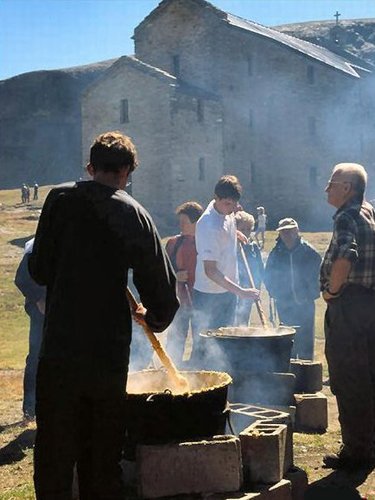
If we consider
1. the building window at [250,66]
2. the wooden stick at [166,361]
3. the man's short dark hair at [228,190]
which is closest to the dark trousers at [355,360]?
the wooden stick at [166,361]

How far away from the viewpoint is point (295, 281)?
8.02m

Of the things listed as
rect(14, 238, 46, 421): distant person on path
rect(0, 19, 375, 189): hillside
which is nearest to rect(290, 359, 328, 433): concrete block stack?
rect(14, 238, 46, 421): distant person on path

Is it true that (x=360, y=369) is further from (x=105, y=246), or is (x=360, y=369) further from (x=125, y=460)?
(x=105, y=246)

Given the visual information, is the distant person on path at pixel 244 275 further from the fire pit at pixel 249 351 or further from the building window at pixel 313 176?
the building window at pixel 313 176

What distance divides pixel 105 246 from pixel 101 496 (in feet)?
3.68

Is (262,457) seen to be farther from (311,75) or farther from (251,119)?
(311,75)

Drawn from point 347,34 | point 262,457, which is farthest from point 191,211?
point 347,34

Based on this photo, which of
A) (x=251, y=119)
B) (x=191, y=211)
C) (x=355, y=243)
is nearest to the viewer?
(x=355, y=243)

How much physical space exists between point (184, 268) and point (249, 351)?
1.87m

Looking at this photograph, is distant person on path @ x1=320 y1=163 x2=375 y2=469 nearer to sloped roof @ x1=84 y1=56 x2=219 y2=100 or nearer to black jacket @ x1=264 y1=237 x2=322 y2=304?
black jacket @ x1=264 y1=237 x2=322 y2=304

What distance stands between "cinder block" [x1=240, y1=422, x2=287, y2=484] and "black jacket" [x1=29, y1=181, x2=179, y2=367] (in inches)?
48.6

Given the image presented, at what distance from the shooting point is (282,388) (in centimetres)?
564

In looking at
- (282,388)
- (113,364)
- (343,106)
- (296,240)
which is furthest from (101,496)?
(343,106)

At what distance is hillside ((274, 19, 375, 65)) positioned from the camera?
194 ft
